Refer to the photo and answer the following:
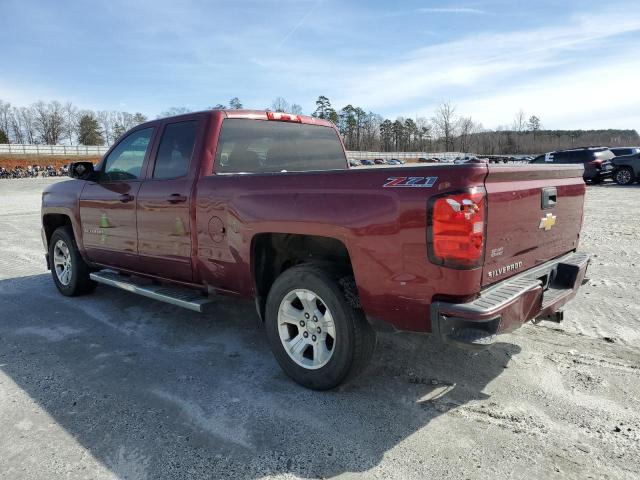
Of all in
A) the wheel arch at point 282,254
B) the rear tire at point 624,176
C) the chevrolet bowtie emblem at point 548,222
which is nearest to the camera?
the chevrolet bowtie emblem at point 548,222

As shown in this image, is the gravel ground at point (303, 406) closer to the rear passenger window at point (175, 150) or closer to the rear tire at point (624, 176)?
the rear passenger window at point (175, 150)

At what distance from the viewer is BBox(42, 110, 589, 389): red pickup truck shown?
103 inches

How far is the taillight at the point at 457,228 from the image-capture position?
253 centimetres

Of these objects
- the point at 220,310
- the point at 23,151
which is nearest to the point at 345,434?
the point at 220,310

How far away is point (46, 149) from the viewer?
6234cm

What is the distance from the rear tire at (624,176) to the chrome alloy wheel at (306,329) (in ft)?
72.9

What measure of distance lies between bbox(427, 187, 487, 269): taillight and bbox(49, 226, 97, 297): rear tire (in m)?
4.67

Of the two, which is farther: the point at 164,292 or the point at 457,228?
the point at 164,292

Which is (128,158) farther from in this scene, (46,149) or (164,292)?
(46,149)

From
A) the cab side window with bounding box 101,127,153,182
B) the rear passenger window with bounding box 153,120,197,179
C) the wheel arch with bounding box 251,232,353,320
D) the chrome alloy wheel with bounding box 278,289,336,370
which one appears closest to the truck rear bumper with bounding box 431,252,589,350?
the chrome alloy wheel with bounding box 278,289,336,370

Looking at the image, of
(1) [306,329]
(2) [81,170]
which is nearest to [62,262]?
(2) [81,170]

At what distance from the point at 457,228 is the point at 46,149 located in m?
71.1

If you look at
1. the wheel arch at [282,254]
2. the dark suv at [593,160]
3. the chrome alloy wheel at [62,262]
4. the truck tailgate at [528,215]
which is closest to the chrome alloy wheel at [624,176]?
the dark suv at [593,160]

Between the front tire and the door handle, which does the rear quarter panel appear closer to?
the front tire
